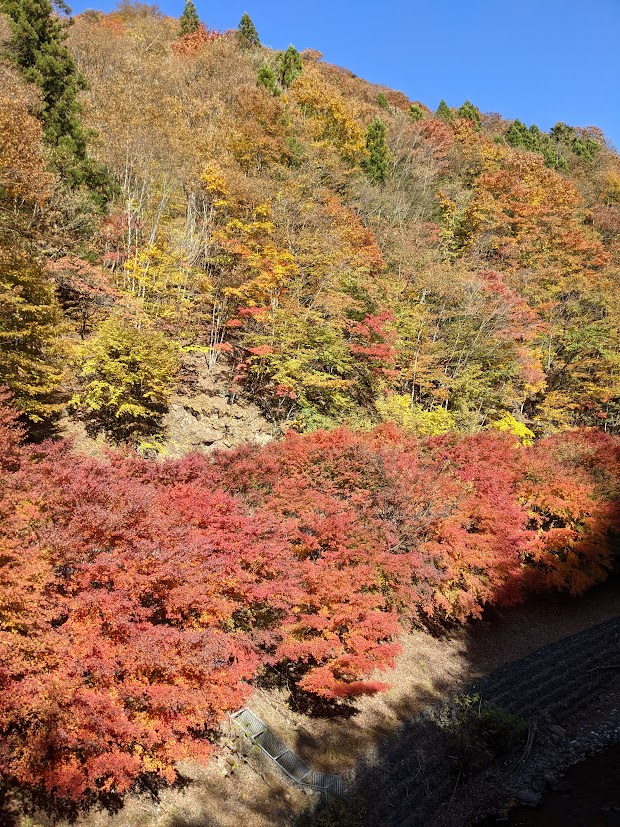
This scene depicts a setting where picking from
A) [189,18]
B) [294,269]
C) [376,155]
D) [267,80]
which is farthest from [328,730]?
[189,18]

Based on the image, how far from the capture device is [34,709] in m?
7.23

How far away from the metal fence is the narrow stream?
330cm

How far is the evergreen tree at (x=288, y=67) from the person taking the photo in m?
41.0

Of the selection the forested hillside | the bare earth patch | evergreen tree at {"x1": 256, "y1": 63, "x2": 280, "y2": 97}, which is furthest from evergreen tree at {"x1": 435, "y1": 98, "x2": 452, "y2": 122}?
the bare earth patch

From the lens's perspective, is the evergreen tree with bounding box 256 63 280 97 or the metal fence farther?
the evergreen tree with bounding box 256 63 280 97

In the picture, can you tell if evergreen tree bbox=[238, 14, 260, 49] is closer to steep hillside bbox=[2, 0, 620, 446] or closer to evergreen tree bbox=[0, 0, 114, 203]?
steep hillside bbox=[2, 0, 620, 446]

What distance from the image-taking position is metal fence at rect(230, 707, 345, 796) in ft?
33.6

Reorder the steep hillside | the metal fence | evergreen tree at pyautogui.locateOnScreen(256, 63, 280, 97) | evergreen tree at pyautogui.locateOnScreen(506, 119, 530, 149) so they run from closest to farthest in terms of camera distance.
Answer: the metal fence
the steep hillside
evergreen tree at pyautogui.locateOnScreen(256, 63, 280, 97)
evergreen tree at pyautogui.locateOnScreen(506, 119, 530, 149)

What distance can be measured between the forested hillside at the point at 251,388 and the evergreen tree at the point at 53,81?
12 cm

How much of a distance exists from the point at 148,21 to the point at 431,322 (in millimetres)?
39385

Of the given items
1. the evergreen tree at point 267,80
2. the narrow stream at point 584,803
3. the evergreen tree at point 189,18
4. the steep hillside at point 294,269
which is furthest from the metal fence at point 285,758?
the evergreen tree at point 189,18

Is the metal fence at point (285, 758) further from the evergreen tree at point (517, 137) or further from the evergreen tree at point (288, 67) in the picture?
the evergreen tree at point (517, 137)

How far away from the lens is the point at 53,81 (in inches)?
847

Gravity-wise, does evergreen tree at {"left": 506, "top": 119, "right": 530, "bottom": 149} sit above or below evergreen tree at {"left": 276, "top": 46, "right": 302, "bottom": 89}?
above
